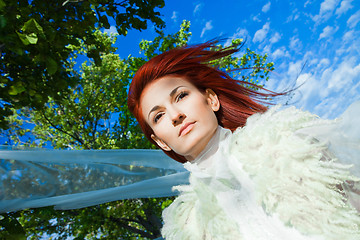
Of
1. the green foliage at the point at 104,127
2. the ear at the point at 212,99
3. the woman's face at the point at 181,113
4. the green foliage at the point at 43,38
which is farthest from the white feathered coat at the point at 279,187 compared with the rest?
the green foliage at the point at 104,127

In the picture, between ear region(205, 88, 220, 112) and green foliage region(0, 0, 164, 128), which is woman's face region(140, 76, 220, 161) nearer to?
ear region(205, 88, 220, 112)

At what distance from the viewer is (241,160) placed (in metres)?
0.95

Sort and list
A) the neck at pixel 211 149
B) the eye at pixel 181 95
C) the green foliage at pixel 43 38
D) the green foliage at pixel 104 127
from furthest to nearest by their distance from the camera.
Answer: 1. the green foliage at pixel 104 127
2. the green foliage at pixel 43 38
3. the eye at pixel 181 95
4. the neck at pixel 211 149

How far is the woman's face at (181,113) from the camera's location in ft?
4.07

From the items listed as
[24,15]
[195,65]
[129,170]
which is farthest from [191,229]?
[24,15]

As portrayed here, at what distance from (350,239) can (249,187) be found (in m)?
0.34

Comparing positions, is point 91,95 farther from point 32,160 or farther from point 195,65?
point 195,65

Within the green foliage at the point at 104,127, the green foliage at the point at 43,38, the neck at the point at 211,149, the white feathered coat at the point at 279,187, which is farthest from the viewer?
the green foliage at the point at 104,127

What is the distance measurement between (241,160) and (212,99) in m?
0.55

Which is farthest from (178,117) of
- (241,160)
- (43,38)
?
(43,38)

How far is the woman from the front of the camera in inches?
31.5

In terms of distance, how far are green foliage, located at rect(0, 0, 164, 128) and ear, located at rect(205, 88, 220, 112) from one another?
4.10 ft

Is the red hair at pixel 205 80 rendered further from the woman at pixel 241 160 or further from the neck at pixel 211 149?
the neck at pixel 211 149

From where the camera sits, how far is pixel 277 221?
890 mm
